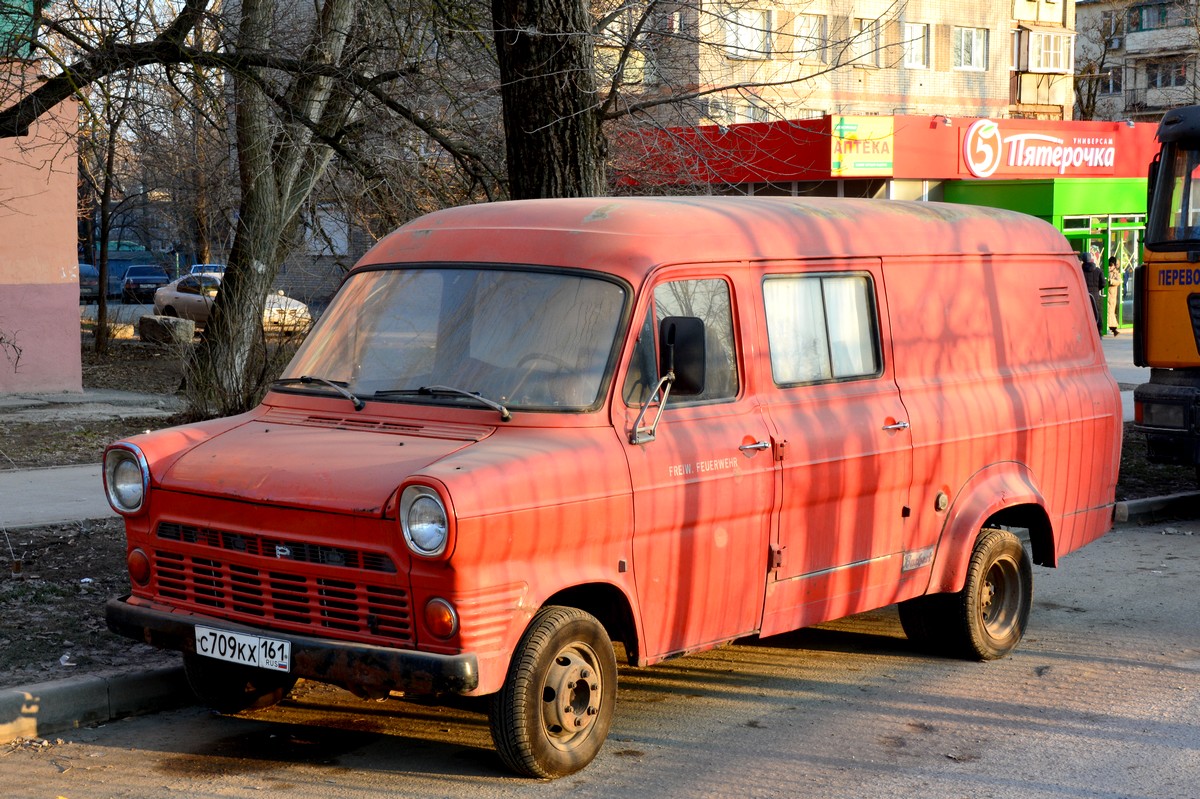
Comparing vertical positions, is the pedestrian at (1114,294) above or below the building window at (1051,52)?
below

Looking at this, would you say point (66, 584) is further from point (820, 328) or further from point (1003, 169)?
point (1003, 169)

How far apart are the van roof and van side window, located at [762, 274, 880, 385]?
145 mm

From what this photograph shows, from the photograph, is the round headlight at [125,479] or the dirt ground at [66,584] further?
the dirt ground at [66,584]

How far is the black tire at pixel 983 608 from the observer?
6832 millimetres

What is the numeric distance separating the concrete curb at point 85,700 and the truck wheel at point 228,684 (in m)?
0.24

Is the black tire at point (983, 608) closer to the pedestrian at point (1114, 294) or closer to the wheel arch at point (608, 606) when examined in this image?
the wheel arch at point (608, 606)

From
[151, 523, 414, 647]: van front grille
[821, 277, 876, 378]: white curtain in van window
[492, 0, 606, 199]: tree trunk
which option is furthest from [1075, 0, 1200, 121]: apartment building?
[151, 523, 414, 647]: van front grille

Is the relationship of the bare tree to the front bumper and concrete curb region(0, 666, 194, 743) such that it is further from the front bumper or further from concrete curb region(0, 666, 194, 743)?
the front bumper

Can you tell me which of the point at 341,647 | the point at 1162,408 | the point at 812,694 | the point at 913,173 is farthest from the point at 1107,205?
the point at 341,647

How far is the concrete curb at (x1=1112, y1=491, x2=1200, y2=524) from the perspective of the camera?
10969mm

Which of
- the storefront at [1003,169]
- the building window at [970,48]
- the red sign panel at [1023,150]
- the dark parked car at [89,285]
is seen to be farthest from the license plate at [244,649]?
the building window at [970,48]

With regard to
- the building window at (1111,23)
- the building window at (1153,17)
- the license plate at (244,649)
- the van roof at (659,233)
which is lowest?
the license plate at (244,649)

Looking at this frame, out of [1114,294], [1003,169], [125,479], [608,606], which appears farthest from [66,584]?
[1003,169]

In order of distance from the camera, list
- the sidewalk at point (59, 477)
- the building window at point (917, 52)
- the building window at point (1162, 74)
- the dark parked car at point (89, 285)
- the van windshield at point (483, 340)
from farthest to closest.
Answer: the building window at point (1162, 74), the building window at point (917, 52), the dark parked car at point (89, 285), the sidewalk at point (59, 477), the van windshield at point (483, 340)
